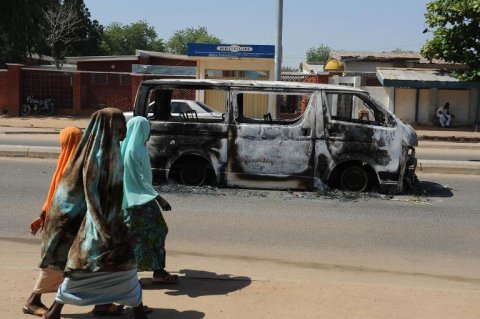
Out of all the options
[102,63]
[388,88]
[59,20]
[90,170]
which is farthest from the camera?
[59,20]

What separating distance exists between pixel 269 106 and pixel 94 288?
15449mm

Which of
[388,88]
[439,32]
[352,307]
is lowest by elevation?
[352,307]

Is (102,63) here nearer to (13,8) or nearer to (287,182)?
(13,8)

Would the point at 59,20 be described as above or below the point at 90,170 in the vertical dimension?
above

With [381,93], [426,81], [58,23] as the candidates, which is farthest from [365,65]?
[58,23]

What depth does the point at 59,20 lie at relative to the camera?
151 ft

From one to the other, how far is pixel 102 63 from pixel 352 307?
3870 centimetres

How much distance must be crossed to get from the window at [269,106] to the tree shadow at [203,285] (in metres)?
4.84

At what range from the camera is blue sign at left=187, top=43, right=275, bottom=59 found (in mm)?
24922

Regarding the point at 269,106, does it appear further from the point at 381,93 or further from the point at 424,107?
the point at 424,107

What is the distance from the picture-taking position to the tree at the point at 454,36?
2494 cm

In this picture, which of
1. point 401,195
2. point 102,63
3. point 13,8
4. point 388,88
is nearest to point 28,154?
point 401,195

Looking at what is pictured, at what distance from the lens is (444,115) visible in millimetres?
28969

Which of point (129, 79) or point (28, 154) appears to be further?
point (129, 79)
